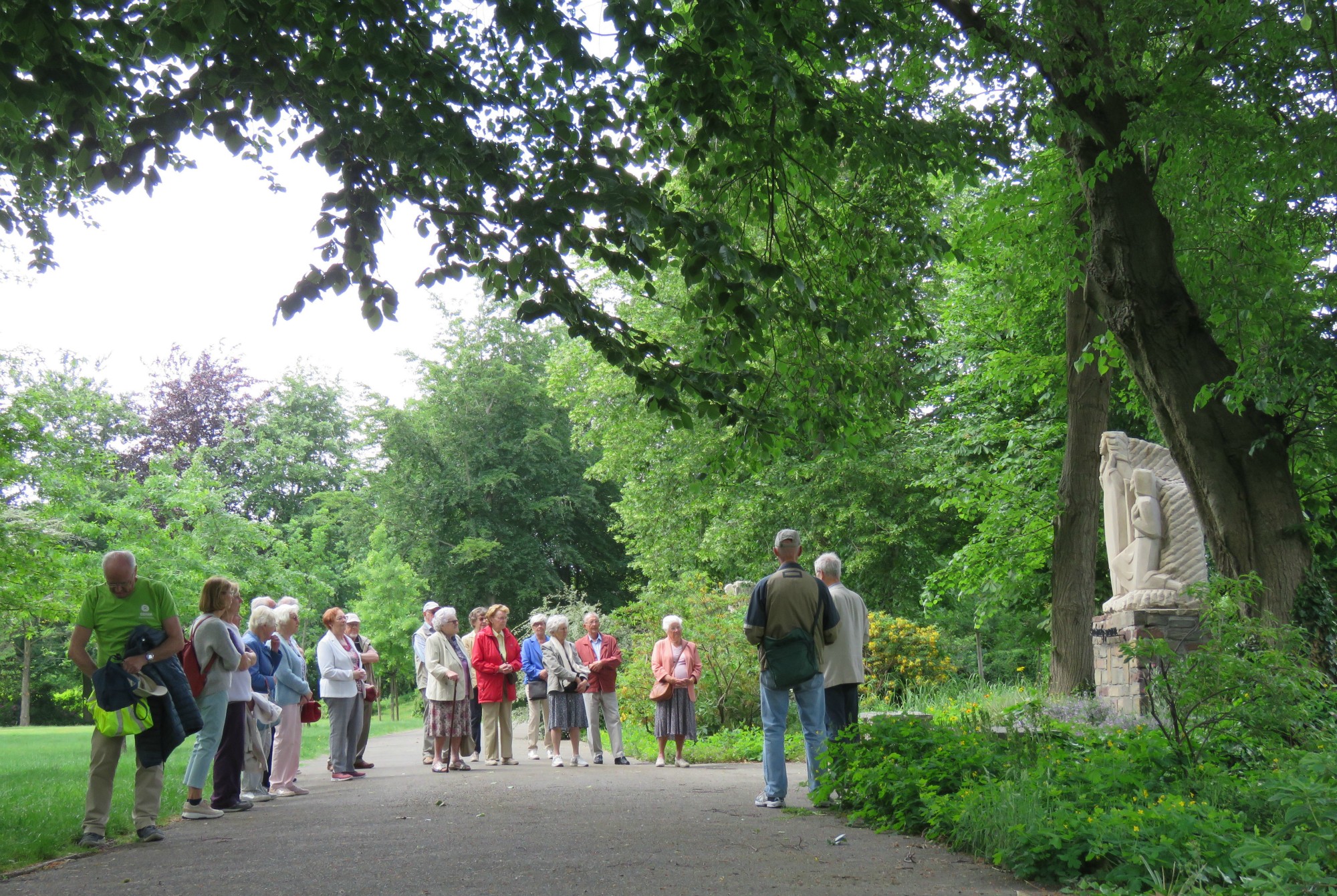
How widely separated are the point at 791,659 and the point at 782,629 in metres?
0.24

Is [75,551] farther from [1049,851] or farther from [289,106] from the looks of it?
[1049,851]

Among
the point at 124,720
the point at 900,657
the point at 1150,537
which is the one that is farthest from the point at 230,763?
the point at 900,657

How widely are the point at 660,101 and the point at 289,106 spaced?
2681 millimetres

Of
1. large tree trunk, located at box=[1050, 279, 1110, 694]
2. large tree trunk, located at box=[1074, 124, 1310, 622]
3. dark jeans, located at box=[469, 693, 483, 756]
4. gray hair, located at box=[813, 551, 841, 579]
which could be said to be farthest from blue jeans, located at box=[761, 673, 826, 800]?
large tree trunk, located at box=[1050, 279, 1110, 694]

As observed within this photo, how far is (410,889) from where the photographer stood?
564 cm

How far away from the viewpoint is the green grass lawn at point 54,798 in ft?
23.6

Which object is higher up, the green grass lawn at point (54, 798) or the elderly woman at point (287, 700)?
the elderly woman at point (287, 700)

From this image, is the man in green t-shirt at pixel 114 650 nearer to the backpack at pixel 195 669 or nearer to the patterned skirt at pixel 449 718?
the backpack at pixel 195 669

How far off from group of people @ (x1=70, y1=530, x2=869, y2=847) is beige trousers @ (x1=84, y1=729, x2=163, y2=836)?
0.01m

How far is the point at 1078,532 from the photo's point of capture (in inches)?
627

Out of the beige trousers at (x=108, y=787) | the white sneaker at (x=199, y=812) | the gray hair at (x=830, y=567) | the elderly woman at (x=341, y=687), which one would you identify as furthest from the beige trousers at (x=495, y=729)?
the beige trousers at (x=108, y=787)

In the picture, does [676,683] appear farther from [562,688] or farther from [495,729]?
[495,729]

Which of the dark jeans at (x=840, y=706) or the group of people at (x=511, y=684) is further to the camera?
the group of people at (x=511, y=684)

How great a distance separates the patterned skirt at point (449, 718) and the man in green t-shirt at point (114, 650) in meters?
5.44
